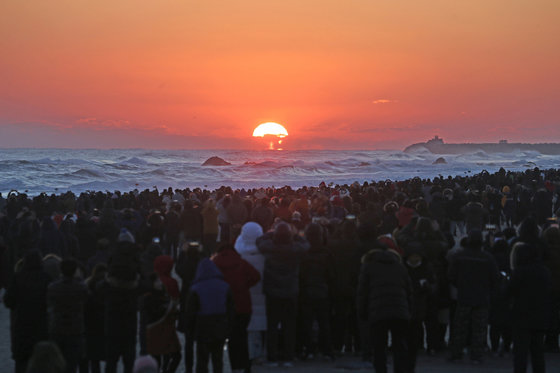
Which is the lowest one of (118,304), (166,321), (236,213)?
(166,321)

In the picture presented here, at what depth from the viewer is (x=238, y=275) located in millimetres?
5879

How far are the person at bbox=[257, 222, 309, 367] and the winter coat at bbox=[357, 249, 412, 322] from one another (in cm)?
91

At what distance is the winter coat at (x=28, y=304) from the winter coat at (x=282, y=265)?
2.19 meters

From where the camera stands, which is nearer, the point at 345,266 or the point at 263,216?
the point at 345,266

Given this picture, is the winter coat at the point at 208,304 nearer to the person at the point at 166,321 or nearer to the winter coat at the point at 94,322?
the person at the point at 166,321

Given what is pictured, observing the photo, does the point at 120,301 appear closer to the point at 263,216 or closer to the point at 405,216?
the point at 405,216

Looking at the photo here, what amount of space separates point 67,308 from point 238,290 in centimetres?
161

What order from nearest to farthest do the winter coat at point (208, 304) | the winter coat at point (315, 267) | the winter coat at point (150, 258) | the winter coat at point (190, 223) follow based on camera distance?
the winter coat at point (208, 304) → the winter coat at point (315, 267) → the winter coat at point (150, 258) → the winter coat at point (190, 223)

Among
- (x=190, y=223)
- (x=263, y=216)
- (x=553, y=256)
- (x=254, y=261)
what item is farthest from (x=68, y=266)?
(x=190, y=223)

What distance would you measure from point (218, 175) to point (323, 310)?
213 ft

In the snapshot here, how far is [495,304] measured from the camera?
6766 mm

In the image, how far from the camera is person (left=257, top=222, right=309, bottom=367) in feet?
20.1

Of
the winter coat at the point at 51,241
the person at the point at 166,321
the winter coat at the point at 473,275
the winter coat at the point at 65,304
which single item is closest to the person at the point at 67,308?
the winter coat at the point at 65,304

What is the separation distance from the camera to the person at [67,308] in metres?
5.29
